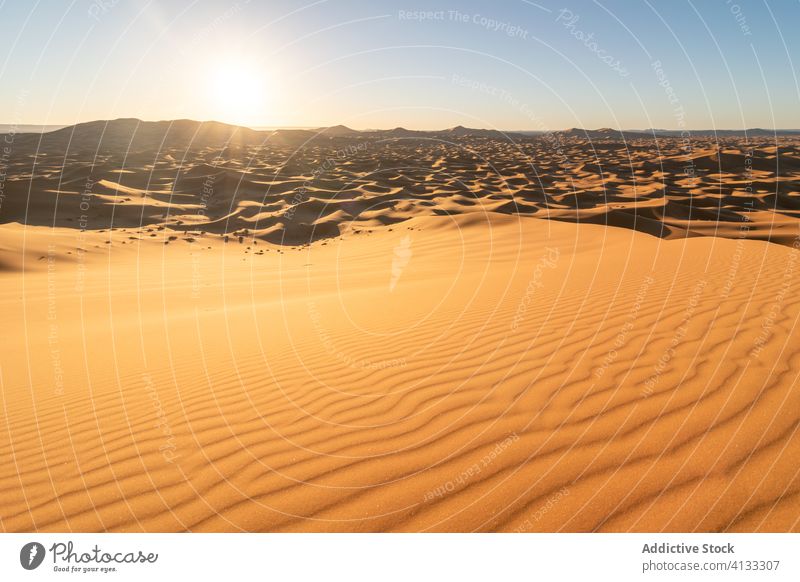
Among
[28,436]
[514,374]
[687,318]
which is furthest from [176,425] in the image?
[687,318]

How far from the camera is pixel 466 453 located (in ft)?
11.1

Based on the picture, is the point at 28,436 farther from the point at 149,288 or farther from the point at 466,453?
the point at 149,288

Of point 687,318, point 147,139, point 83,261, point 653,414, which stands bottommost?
point 83,261

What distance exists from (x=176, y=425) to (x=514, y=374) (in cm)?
317

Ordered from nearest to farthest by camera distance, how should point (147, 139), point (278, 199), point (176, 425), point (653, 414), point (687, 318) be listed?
point (653, 414)
point (176, 425)
point (687, 318)
point (278, 199)
point (147, 139)

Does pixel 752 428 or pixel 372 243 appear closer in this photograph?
pixel 752 428

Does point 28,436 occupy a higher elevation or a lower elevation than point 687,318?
lower
